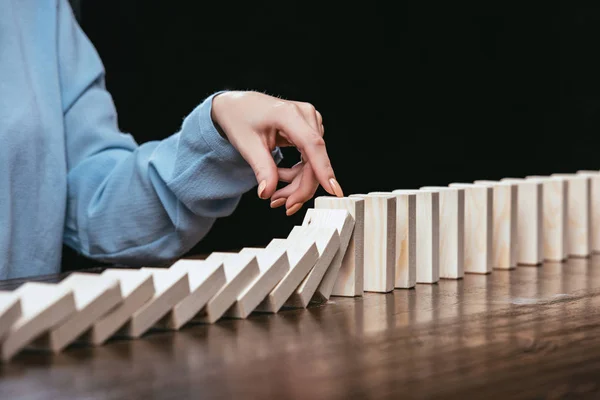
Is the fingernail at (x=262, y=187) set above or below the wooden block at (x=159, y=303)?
above

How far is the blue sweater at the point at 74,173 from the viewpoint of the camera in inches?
58.9

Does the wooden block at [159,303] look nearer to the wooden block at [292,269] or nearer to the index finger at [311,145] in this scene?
the wooden block at [292,269]

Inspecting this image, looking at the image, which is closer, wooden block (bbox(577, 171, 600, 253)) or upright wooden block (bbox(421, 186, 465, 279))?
upright wooden block (bbox(421, 186, 465, 279))

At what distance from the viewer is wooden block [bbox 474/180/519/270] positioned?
134cm

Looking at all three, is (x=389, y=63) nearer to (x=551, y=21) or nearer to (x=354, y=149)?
(x=354, y=149)

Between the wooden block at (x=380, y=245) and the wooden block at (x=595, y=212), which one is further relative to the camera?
the wooden block at (x=595, y=212)

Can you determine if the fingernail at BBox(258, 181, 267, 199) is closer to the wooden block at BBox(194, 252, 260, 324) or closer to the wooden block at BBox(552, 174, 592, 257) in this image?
the wooden block at BBox(194, 252, 260, 324)

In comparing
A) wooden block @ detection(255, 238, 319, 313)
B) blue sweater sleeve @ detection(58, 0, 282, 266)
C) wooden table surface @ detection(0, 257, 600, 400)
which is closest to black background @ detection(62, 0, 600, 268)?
blue sweater sleeve @ detection(58, 0, 282, 266)

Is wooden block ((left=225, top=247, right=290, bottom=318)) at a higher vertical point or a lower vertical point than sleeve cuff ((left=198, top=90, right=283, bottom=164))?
lower

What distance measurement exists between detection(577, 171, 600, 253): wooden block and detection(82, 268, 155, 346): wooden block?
99 cm

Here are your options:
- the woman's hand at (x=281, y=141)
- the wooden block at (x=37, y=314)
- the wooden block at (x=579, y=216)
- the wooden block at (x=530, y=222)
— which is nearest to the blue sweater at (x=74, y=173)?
the woman's hand at (x=281, y=141)

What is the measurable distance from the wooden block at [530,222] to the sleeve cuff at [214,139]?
0.40 meters

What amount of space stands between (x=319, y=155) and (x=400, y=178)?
7.49ft

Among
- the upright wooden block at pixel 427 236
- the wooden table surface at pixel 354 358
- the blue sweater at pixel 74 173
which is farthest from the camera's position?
the blue sweater at pixel 74 173
